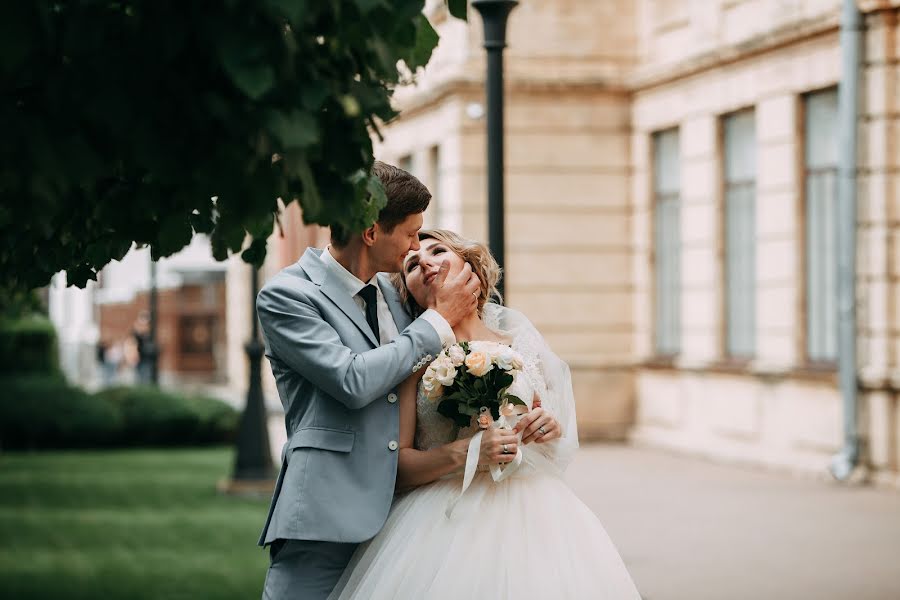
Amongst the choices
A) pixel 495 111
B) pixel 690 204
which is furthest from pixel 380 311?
pixel 690 204

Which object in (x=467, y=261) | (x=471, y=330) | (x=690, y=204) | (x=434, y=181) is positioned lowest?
(x=471, y=330)

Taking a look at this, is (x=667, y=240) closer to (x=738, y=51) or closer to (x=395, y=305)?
(x=738, y=51)

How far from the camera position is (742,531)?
11.5 meters

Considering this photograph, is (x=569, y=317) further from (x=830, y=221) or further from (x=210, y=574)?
(x=210, y=574)

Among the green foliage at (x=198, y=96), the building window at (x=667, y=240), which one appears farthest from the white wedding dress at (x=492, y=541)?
the building window at (x=667, y=240)

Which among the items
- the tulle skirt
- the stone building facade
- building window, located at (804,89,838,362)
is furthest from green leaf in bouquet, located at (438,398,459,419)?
building window, located at (804,89,838,362)

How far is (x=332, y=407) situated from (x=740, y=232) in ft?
45.7

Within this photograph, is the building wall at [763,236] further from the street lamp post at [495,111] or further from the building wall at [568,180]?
the street lamp post at [495,111]

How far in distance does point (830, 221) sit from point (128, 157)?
13.4 m

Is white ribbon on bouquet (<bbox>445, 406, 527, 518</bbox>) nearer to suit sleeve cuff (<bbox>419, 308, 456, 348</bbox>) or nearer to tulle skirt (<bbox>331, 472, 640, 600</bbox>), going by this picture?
tulle skirt (<bbox>331, 472, 640, 600</bbox>)

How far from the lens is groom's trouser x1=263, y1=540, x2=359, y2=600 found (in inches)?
168

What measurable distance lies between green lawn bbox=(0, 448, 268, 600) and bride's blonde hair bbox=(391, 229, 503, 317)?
4.63 metres

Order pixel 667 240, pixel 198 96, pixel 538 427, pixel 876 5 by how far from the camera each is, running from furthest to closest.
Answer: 1. pixel 667 240
2. pixel 876 5
3. pixel 538 427
4. pixel 198 96

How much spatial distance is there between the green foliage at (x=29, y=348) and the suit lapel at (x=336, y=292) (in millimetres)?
17442
